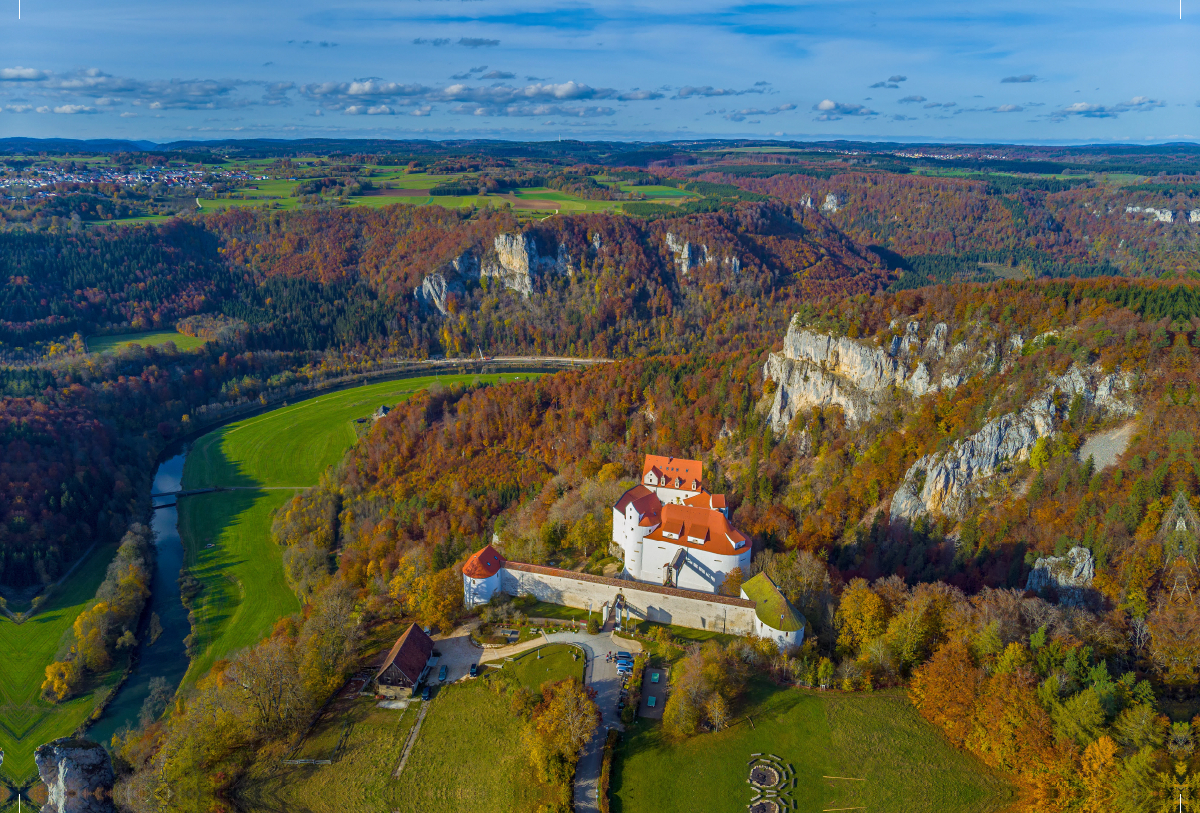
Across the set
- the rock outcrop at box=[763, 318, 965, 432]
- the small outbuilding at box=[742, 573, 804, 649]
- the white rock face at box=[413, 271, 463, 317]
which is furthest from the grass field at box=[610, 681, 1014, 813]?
the white rock face at box=[413, 271, 463, 317]

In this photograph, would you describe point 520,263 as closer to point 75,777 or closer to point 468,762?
point 75,777

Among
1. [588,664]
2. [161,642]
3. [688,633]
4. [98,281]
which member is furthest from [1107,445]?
[98,281]

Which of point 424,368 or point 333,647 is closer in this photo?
point 333,647

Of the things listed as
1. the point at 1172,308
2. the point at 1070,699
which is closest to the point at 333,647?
the point at 1070,699

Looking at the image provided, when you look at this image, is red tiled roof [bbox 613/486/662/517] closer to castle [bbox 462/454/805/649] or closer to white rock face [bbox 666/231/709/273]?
castle [bbox 462/454/805/649]

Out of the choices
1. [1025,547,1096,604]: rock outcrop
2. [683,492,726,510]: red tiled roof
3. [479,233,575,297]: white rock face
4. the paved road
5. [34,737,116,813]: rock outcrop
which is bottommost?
[34,737,116,813]: rock outcrop

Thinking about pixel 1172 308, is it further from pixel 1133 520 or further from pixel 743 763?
pixel 743 763

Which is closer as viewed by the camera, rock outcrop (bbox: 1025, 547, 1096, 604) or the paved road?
the paved road

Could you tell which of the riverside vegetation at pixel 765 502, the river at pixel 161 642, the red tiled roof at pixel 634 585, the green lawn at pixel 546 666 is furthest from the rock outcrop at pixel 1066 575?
the river at pixel 161 642
